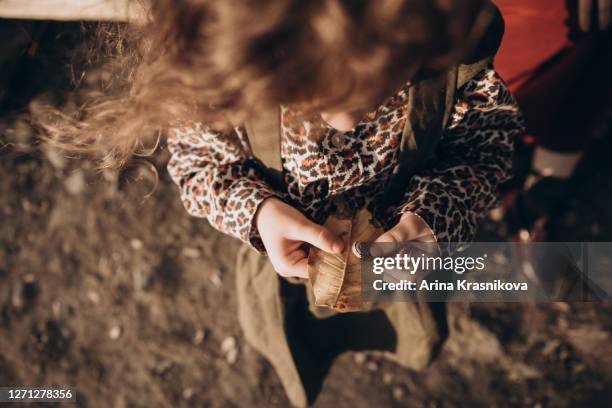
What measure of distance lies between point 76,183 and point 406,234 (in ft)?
4.85

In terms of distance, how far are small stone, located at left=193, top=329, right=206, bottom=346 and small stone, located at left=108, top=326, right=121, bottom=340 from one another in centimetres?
30

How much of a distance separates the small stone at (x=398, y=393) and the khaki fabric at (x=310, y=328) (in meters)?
0.40

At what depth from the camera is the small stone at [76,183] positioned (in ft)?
5.77

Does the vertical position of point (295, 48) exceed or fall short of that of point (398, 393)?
it exceeds it

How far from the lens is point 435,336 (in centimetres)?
114

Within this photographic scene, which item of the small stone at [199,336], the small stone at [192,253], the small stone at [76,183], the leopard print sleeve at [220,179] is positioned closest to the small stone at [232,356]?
the small stone at [199,336]

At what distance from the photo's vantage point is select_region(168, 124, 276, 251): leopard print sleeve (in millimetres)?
920

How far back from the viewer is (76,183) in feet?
5.79

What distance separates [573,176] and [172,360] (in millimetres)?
1685

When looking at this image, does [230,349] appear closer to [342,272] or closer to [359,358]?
[359,358]

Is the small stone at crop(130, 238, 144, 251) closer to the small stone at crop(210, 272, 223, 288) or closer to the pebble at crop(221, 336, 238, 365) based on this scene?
the small stone at crop(210, 272, 223, 288)

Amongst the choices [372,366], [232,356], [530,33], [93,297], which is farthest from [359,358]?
[530,33]

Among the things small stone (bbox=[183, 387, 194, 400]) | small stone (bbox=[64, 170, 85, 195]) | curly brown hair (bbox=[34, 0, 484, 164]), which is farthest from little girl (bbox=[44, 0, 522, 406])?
small stone (bbox=[64, 170, 85, 195])

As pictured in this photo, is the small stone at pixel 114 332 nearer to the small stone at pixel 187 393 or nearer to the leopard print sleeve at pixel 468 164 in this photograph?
the small stone at pixel 187 393
